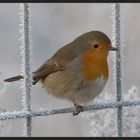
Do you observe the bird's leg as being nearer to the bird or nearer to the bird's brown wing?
the bird

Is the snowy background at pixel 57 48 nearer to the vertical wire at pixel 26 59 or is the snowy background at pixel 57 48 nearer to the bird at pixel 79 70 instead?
the bird at pixel 79 70

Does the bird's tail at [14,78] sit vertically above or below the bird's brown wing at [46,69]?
below

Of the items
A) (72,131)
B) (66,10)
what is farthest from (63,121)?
(66,10)

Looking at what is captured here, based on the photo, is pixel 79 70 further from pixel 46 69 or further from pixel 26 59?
pixel 26 59

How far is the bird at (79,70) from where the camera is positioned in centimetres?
318

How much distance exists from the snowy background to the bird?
3.7 inches

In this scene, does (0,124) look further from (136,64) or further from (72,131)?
(136,64)

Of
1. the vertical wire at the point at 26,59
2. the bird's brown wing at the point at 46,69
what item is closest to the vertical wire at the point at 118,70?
the bird's brown wing at the point at 46,69

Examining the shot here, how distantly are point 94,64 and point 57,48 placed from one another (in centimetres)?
32

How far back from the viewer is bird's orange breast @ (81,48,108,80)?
321 cm

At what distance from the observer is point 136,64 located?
11.9 ft

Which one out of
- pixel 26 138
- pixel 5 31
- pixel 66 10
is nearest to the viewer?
pixel 26 138

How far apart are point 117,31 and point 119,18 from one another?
0.18 feet

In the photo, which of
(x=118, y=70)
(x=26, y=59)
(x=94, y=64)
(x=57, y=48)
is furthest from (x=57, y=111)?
(x=57, y=48)
